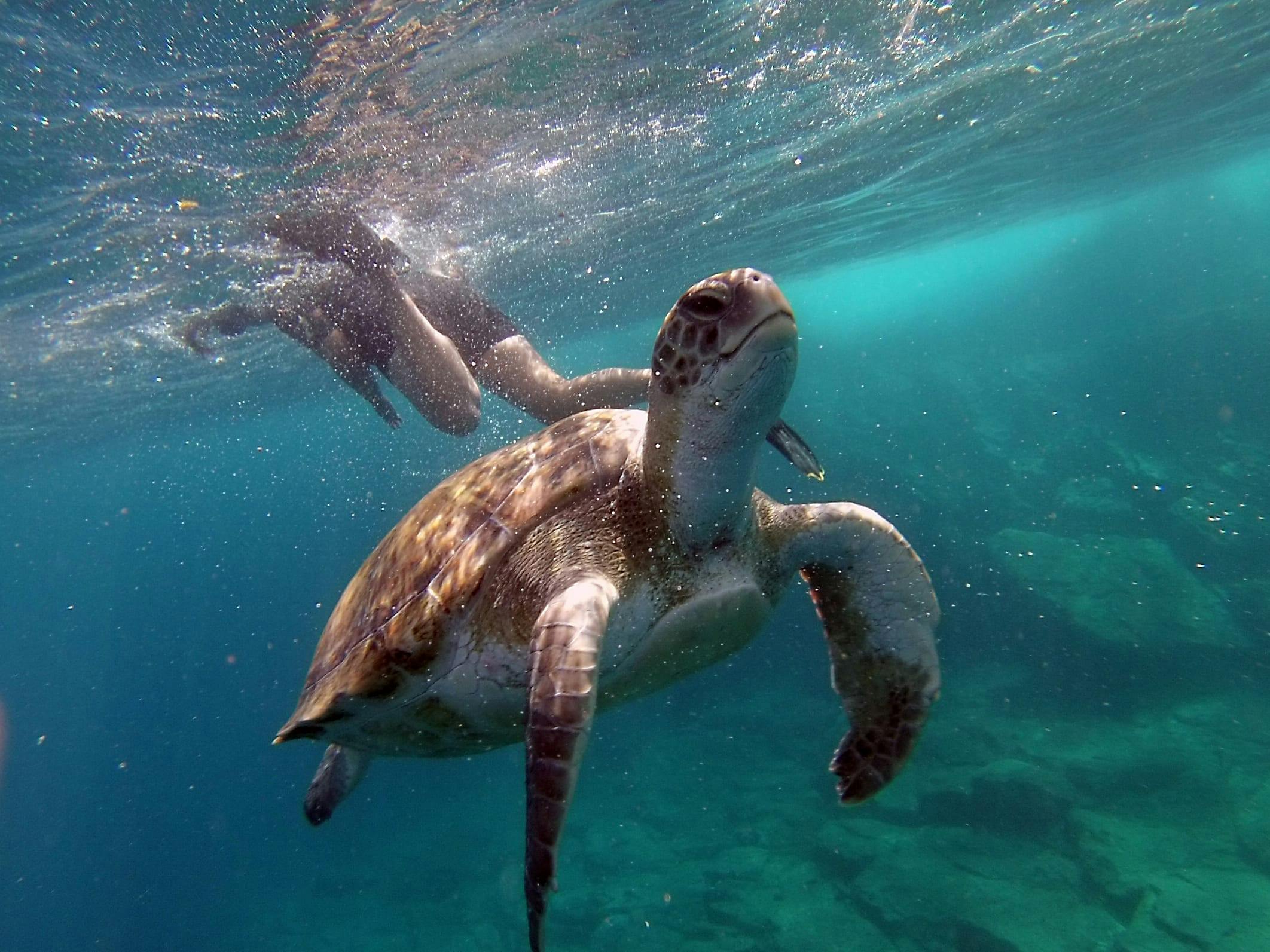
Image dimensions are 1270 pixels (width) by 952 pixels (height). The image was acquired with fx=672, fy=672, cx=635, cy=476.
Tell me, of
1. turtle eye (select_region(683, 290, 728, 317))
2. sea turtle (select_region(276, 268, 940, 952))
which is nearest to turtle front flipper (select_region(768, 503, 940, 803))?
sea turtle (select_region(276, 268, 940, 952))

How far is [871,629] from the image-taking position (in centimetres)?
312

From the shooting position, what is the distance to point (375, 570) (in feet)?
11.5

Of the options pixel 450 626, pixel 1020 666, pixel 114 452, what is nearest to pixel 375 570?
pixel 450 626

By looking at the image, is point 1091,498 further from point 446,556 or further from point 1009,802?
point 446,556

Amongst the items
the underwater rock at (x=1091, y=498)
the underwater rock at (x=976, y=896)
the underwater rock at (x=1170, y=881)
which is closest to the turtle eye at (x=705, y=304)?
the underwater rock at (x=976, y=896)

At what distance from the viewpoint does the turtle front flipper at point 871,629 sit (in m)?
2.96

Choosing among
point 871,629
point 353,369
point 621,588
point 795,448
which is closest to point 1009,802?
point 871,629

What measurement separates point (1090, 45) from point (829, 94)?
4.43 metres

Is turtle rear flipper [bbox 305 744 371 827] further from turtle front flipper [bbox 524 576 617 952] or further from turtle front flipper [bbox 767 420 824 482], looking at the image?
turtle front flipper [bbox 767 420 824 482]

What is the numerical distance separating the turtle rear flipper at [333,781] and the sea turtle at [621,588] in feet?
3.15

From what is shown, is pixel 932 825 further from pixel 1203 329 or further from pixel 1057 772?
pixel 1203 329

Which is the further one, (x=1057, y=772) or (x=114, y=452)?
(x=114, y=452)

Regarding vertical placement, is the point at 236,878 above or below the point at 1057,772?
below

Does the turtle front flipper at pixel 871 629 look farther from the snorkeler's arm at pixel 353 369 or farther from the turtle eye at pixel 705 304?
the snorkeler's arm at pixel 353 369
